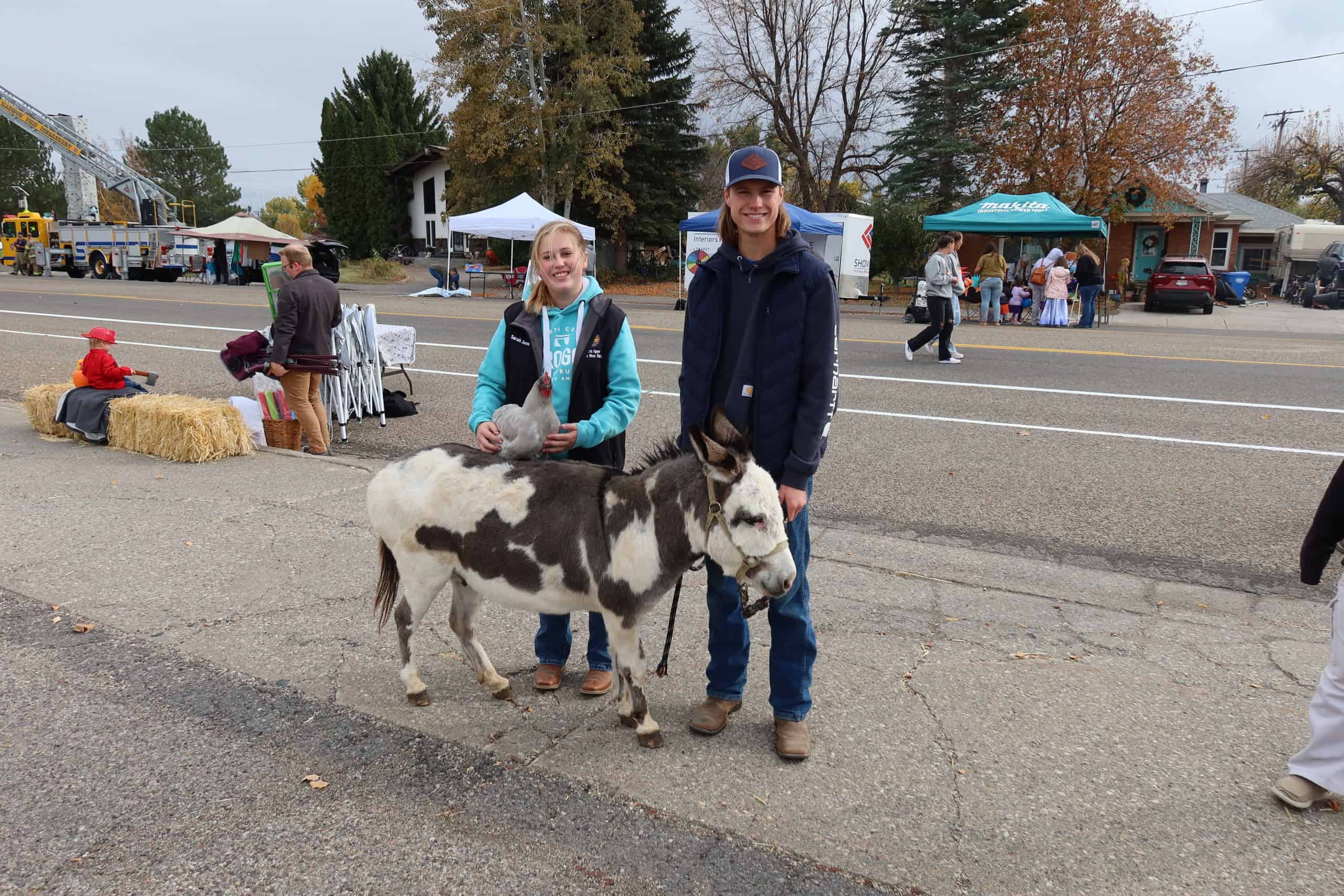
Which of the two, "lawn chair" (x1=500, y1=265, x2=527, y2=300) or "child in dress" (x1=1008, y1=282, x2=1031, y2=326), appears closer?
"child in dress" (x1=1008, y1=282, x2=1031, y2=326)

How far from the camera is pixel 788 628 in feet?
11.1

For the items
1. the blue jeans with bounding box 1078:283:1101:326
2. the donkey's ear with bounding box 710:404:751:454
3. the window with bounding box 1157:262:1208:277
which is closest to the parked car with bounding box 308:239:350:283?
the donkey's ear with bounding box 710:404:751:454

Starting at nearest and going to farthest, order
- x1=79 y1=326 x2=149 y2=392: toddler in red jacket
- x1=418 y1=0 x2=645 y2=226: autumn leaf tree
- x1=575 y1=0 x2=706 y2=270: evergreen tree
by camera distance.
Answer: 1. x1=79 y1=326 x2=149 y2=392: toddler in red jacket
2. x1=418 y1=0 x2=645 y2=226: autumn leaf tree
3. x1=575 y1=0 x2=706 y2=270: evergreen tree

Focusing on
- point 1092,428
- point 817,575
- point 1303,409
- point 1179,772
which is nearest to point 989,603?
point 817,575

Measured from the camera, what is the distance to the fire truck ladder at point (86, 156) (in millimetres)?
39625

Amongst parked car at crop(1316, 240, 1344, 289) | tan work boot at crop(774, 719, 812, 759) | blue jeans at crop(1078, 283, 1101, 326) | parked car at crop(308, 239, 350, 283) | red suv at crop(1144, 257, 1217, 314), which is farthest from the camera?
parked car at crop(1316, 240, 1344, 289)

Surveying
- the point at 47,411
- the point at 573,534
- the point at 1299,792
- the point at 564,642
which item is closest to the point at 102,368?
the point at 47,411

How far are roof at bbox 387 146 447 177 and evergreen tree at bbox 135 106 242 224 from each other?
38393mm

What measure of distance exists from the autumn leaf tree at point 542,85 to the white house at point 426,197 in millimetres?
15352

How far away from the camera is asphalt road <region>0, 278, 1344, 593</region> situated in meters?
6.10

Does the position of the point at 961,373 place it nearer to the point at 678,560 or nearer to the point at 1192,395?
the point at 1192,395

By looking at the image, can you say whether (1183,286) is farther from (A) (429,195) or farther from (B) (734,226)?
(A) (429,195)

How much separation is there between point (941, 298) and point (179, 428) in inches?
430

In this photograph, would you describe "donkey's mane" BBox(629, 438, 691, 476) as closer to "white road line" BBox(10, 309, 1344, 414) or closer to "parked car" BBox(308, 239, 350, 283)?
"white road line" BBox(10, 309, 1344, 414)
